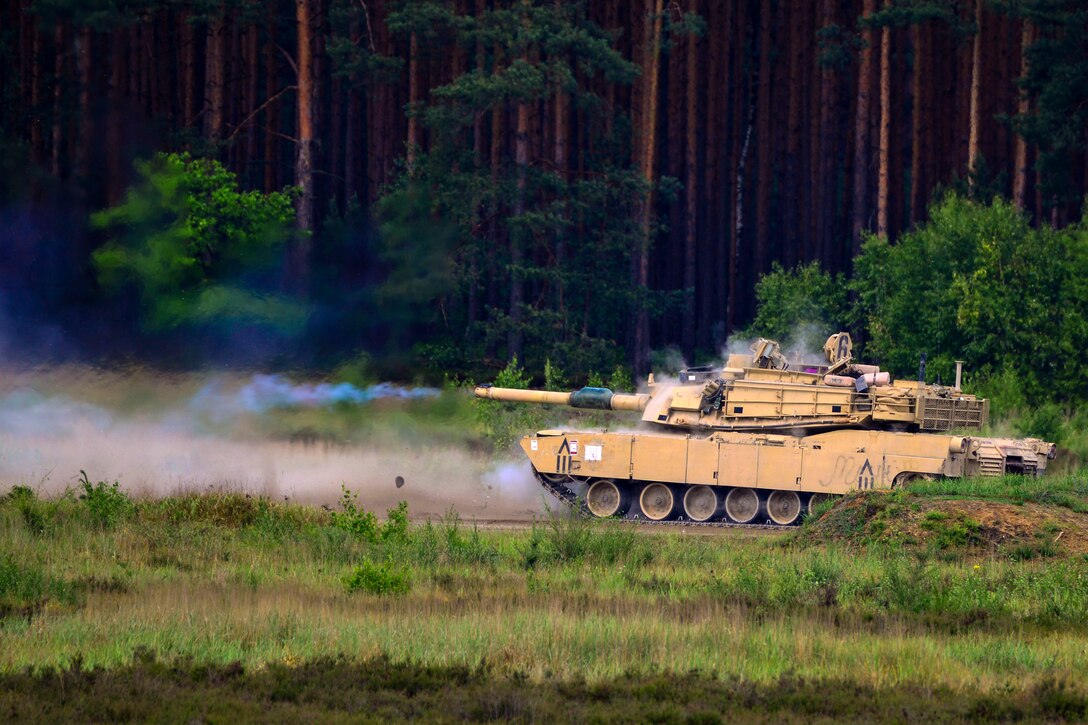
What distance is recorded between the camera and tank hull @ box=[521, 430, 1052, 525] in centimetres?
2634

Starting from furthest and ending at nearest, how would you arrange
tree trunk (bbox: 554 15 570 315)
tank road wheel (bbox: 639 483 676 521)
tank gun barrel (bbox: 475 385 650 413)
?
tree trunk (bbox: 554 15 570 315) → tank gun barrel (bbox: 475 385 650 413) → tank road wheel (bbox: 639 483 676 521)

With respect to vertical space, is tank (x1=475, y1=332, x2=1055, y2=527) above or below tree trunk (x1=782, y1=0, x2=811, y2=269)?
below

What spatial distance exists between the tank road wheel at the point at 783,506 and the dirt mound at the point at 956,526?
4035mm

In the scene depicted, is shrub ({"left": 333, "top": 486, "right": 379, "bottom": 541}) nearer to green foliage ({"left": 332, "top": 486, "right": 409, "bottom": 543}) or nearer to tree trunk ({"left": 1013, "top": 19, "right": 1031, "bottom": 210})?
green foliage ({"left": 332, "top": 486, "right": 409, "bottom": 543})

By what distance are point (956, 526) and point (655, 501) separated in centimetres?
795

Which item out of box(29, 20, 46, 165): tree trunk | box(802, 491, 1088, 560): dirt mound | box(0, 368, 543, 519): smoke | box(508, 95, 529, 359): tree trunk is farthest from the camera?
box(508, 95, 529, 359): tree trunk

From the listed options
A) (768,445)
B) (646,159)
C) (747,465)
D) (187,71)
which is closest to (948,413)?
(768,445)

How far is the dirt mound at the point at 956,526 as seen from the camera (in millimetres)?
21000

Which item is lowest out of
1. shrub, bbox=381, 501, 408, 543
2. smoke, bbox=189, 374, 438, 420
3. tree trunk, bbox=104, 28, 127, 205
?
shrub, bbox=381, 501, 408, 543

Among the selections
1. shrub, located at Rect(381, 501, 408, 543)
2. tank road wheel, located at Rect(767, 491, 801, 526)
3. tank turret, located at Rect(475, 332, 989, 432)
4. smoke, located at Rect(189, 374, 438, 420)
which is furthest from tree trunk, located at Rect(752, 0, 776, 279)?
shrub, located at Rect(381, 501, 408, 543)

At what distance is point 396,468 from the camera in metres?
32.1

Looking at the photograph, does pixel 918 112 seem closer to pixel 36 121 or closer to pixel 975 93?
pixel 975 93

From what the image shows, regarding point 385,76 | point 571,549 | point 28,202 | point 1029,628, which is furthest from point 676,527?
point 385,76

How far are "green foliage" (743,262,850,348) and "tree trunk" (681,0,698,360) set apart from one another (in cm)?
473
